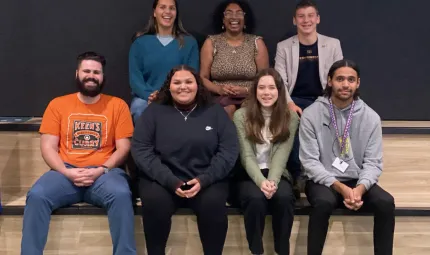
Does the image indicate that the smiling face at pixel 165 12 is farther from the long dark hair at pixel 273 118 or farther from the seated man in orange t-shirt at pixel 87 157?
the long dark hair at pixel 273 118

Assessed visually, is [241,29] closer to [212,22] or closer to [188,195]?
[212,22]

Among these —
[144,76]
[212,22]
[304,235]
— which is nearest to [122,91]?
[144,76]

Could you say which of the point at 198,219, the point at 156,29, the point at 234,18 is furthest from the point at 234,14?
the point at 198,219

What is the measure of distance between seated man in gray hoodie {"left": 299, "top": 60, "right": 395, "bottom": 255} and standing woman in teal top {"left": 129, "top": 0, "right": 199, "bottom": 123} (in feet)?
3.22

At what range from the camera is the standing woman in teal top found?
343 centimetres

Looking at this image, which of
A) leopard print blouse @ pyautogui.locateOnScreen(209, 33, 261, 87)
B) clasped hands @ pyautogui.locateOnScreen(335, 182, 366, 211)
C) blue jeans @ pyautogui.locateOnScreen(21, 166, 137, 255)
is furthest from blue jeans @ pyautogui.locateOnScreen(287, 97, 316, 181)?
blue jeans @ pyautogui.locateOnScreen(21, 166, 137, 255)

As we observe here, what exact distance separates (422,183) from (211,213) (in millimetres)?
1500

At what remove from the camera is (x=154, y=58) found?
3.45m

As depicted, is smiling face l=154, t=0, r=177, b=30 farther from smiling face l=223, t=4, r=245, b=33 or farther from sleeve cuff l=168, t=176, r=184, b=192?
sleeve cuff l=168, t=176, r=184, b=192

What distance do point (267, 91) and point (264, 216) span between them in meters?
0.71

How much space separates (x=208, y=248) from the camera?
2.73m

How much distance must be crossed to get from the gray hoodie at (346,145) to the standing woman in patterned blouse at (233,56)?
663 millimetres

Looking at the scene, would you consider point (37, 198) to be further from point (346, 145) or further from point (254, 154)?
point (346, 145)

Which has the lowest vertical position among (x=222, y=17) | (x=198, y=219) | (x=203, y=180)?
(x=198, y=219)
